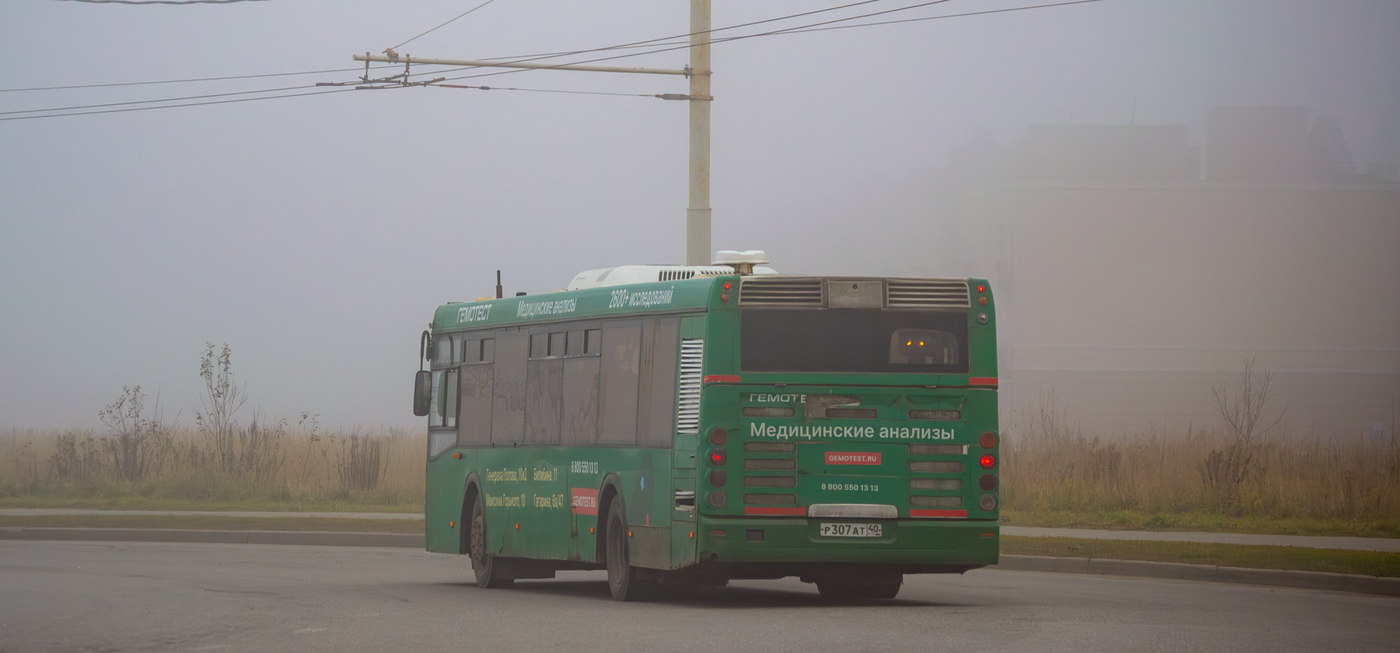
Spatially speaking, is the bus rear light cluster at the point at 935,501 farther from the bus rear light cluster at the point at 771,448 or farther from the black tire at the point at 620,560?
the black tire at the point at 620,560

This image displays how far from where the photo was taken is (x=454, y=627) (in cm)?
1176

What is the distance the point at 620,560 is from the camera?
575 inches

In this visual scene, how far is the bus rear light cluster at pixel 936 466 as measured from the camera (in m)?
13.6

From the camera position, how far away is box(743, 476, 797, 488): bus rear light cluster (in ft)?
43.7

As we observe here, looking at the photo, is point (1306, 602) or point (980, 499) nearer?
point (980, 499)

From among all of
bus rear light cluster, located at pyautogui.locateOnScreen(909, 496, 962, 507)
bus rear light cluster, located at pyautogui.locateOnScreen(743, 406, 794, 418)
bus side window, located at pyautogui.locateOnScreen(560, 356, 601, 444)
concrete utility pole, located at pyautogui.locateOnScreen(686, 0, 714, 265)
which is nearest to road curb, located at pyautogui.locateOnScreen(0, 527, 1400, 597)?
bus rear light cluster, located at pyautogui.locateOnScreen(909, 496, 962, 507)

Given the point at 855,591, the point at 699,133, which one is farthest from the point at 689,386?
the point at 699,133

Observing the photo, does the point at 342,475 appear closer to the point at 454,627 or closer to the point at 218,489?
the point at 218,489

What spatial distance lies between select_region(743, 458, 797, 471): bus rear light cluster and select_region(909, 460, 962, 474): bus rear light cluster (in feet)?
3.32

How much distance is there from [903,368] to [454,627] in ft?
14.2

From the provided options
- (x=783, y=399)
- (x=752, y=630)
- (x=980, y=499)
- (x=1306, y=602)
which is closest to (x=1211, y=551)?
(x=1306, y=602)

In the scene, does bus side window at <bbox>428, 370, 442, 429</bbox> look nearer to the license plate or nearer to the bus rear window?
the bus rear window

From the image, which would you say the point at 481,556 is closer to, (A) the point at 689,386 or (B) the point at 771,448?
(A) the point at 689,386

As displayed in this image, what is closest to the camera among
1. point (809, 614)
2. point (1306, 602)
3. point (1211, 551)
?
point (809, 614)
